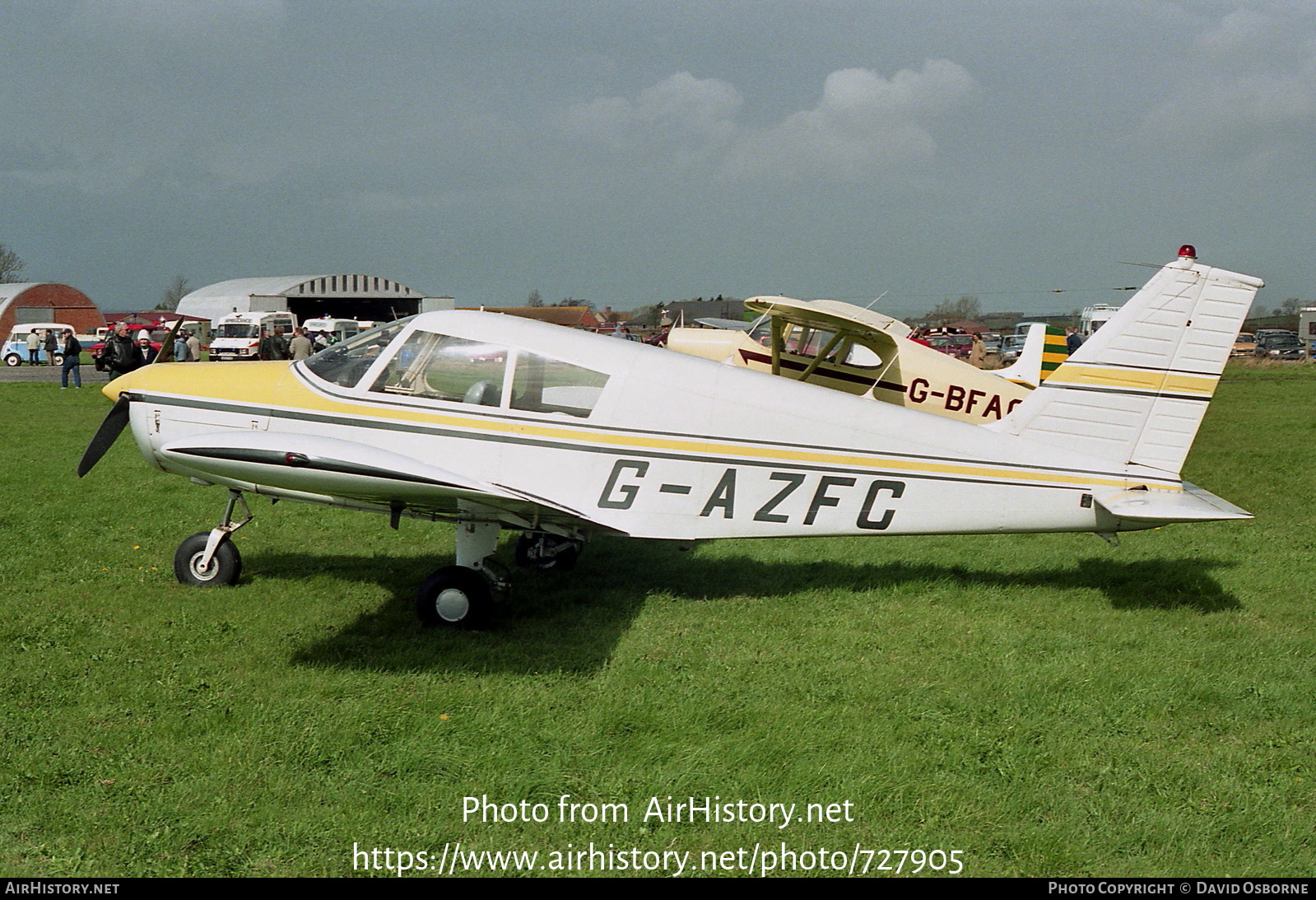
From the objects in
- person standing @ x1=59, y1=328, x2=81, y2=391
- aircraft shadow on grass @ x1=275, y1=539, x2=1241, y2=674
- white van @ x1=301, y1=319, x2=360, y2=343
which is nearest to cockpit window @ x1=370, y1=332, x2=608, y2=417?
aircraft shadow on grass @ x1=275, y1=539, x2=1241, y2=674

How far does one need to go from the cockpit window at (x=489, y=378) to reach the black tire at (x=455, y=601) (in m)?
1.15

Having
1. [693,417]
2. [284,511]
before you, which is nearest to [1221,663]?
[693,417]

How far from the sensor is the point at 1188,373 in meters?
Answer: 6.62

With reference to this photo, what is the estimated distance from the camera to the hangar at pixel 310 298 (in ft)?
233

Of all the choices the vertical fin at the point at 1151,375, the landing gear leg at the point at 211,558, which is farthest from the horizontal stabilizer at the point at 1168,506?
the landing gear leg at the point at 211,558

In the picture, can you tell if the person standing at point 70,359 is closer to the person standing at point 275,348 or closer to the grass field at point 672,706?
the person standing at point 275,348

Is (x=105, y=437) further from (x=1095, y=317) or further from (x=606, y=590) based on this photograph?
(x=1095, y=317)

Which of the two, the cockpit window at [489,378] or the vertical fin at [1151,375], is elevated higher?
the vertical fin at [1151,375]

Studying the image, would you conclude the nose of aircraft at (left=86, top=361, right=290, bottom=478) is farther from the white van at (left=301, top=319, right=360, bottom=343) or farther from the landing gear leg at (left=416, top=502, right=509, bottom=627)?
the white van at (left=301, top=319, right=360, bottom=343)

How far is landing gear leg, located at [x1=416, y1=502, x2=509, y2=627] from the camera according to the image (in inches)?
253

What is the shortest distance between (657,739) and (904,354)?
786cm

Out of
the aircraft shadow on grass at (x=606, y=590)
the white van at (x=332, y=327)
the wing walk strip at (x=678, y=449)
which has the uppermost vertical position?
the wing walk strip at (x=678, y=449)

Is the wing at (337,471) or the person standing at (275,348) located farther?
the person standing at (275,348)

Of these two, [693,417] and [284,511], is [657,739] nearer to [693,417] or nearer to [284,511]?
[693,417]
